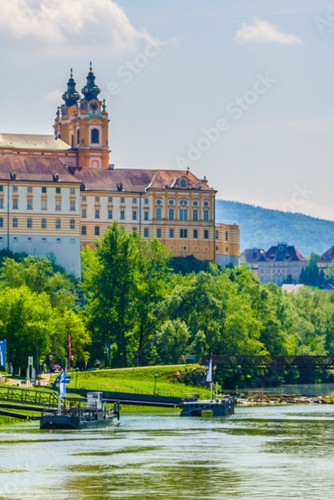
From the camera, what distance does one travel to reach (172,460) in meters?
79.4

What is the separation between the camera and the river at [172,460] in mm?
68500

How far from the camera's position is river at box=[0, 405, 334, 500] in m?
68.5

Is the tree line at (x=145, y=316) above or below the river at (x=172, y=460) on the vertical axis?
above

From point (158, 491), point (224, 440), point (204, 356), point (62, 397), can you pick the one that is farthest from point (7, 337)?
point (158, 491)

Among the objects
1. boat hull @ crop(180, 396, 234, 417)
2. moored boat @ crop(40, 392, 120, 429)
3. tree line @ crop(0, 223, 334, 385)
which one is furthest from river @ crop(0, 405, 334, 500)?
tree line @ crop(0, 223, 334, 385)

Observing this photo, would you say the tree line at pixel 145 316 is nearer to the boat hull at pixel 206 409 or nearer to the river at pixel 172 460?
the boat hull at pixel 206 409

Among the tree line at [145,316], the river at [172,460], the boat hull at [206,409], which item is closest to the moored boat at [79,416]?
the river at [172,460]

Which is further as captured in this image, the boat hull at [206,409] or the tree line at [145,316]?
the tree line at [145,316]

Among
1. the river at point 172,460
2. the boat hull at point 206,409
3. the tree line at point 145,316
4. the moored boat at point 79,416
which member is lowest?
the river at point 172,460

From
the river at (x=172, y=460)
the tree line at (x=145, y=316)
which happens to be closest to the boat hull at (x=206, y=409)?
the river at (x=172, y=460)

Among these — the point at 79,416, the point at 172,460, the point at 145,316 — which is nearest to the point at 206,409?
the point at 79,416

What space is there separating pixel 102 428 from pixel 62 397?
13.4 ft

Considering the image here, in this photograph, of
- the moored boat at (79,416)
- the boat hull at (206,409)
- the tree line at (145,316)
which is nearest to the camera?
the moored boat at (79,416)

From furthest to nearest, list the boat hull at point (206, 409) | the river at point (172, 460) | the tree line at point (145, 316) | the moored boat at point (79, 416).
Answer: the tree line at point (145, 316)
the boat hull at point (206, 409)
the moored boat at point (79, 416)
the river at point (172, 460)
